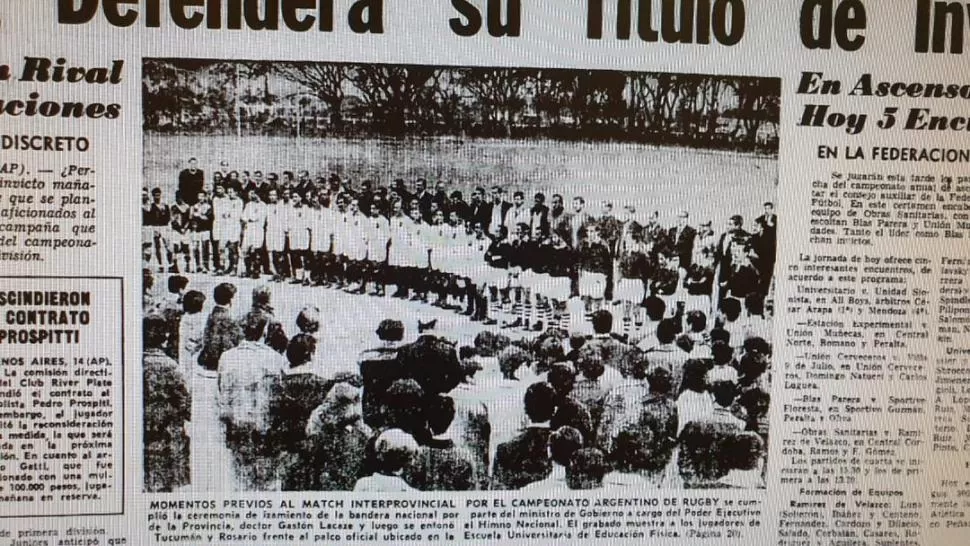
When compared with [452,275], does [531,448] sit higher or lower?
lower

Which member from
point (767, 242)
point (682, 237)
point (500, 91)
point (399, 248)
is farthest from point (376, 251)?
point (767, 242)

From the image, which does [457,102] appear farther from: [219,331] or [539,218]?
[219,331]

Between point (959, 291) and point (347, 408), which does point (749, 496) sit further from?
point (347, 408)

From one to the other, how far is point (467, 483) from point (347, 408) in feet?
0.55

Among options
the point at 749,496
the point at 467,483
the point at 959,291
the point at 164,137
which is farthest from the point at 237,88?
the point at 959,291

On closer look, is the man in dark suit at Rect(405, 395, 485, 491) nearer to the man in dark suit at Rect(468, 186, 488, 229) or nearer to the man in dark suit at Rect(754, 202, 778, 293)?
the man in dark suit at Rect(468, 186, 488, 229)

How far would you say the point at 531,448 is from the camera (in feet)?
3.17

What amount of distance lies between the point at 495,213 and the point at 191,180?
350 mm

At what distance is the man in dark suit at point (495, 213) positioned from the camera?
95 cm

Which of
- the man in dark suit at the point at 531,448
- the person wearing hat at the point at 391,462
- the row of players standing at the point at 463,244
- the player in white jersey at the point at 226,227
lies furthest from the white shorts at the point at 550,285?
the player in white jersey at the point at 226,227

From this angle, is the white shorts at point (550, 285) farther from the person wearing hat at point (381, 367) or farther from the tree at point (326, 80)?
the tree at point (326, 80)

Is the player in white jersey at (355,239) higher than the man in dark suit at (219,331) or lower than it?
higher

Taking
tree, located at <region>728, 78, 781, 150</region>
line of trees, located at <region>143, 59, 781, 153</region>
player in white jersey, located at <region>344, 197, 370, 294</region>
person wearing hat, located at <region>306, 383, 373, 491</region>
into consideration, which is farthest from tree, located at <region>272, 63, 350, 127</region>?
tree, located at <region>728, 78, 781, 150</region>

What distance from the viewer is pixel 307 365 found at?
3.10 feet
